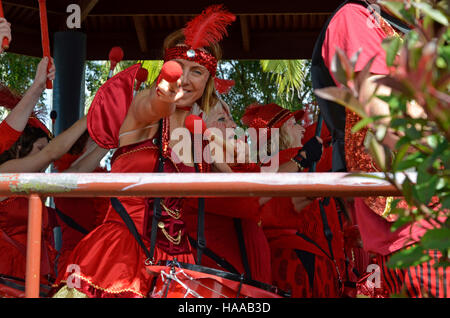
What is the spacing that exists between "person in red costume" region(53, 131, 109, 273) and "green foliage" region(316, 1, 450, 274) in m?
2.60

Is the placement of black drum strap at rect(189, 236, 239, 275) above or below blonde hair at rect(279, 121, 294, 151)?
below

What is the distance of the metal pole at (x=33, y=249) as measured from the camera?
181 centimetres

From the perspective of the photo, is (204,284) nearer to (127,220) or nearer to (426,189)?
(127,220)

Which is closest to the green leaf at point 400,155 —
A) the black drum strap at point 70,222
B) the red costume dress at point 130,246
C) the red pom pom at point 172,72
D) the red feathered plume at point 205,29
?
the red pom pom at point 172,72

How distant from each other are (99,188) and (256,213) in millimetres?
1515

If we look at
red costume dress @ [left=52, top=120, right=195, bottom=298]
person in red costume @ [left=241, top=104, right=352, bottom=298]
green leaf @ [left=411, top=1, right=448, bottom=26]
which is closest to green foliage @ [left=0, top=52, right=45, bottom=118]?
person in red costume @ [left=241, top=104, right=352, bottom=298]

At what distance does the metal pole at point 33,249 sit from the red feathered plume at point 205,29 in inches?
57.3

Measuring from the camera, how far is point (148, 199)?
287 cm

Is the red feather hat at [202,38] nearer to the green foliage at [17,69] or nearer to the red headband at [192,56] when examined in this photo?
the red headband at [192,56]

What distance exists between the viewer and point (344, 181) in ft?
5.74

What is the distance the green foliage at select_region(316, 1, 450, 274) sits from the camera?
120 cm

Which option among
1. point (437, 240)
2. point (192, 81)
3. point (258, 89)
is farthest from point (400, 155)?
point (258, 89)

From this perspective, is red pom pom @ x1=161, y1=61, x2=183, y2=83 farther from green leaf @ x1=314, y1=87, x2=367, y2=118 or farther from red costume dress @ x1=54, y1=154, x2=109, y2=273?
red costume dress @ x1=54, y1=154, x2=109, y2=273
